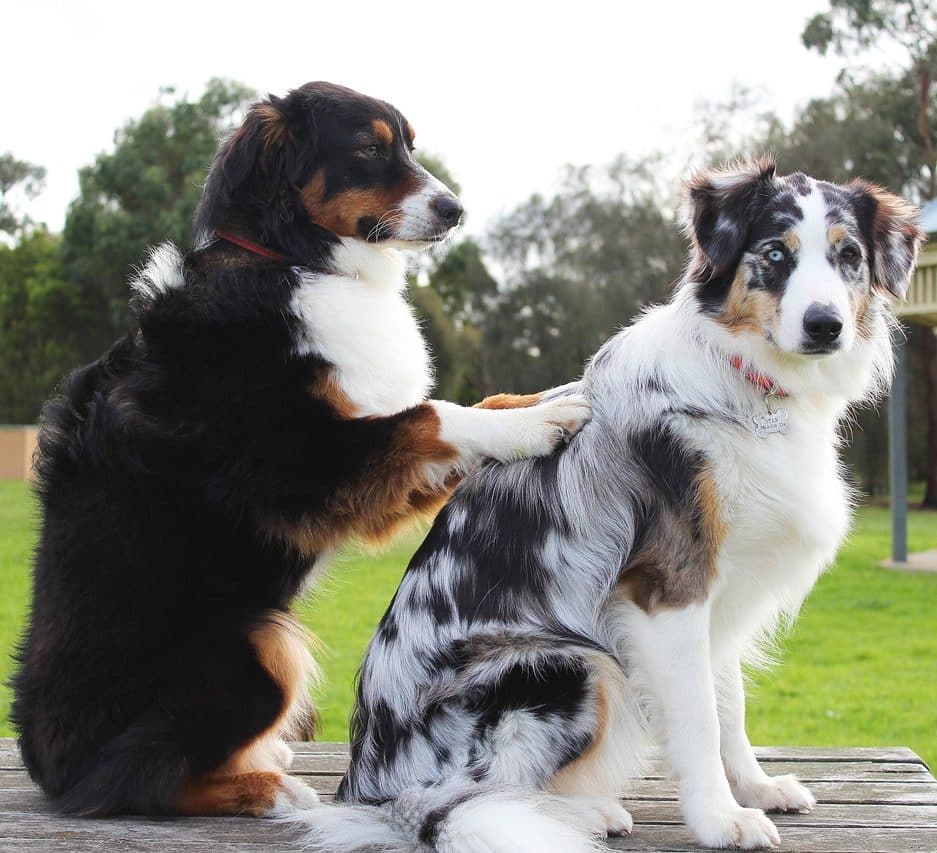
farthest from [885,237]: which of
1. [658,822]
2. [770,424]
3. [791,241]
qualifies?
[658,822]

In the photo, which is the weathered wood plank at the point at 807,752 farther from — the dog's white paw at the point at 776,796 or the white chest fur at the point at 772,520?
the white chest fur at the point at 772,520

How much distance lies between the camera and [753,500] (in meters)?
3.01

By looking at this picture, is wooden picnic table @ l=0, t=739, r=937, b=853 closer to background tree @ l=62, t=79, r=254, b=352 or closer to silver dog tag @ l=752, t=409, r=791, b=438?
silver dog tag @ l=752, t=409, r=791, b=438

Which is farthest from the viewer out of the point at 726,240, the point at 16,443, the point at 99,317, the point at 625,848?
the point at 99,317

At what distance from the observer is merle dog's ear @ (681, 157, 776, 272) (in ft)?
10.6

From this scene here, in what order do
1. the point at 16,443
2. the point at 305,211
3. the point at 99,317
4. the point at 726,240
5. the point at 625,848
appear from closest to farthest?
the point at 625,848 → the point at 726,240 → the point at 305,211 → the point at 16,443 → the point at 99,317

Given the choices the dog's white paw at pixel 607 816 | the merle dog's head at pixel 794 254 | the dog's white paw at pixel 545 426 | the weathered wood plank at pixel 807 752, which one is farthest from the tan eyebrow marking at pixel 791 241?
the weathered wood plank at pixel 807 752

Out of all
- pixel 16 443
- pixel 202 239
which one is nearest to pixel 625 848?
pixel 202 239

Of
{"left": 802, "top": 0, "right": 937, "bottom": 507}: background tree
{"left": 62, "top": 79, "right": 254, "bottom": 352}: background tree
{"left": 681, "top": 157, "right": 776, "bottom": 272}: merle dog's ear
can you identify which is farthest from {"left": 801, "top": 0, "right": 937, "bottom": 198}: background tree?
{"left": 681, "top": 157, "right": 776, "bottom": 272}: merle dog's ear

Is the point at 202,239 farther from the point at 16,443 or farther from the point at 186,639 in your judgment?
the point at 16,443

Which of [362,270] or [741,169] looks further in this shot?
[362,270]

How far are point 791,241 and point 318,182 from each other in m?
1.56

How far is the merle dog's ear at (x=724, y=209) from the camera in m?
3.22

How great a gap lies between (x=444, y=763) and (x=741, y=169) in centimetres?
197
